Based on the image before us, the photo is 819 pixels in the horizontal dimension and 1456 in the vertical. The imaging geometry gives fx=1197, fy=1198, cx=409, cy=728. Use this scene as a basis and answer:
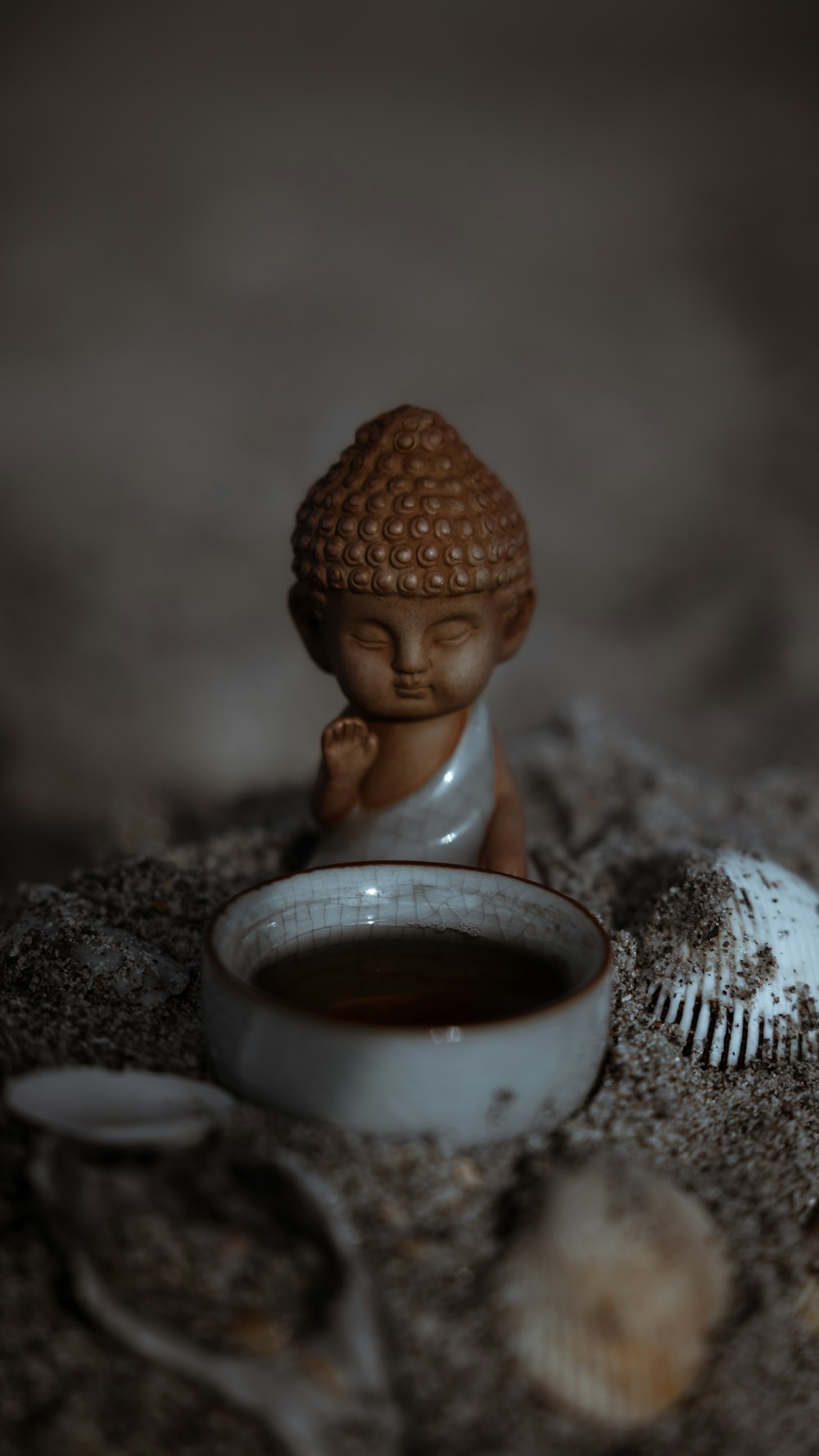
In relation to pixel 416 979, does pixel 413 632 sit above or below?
above

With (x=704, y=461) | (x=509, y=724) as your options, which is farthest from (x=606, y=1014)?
(x=704, y=461)

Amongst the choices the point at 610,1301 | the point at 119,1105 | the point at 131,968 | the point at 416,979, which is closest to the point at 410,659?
the point at 416,979

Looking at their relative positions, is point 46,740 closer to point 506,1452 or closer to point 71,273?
point 71,273

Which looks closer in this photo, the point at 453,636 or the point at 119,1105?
the point at 119,1105

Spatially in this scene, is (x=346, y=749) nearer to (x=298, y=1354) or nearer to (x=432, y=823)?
(x=432, y=823)

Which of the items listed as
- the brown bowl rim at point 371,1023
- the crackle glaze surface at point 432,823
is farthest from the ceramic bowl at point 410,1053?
the crackle glaze surface at point 432,823

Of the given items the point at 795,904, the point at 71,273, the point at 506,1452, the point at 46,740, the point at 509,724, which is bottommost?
the point at 46,740

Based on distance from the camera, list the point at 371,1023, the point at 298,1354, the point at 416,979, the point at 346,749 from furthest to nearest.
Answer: the point at 346,749
the point at 416,979
the point at 371,1023
the point at 298,1354
